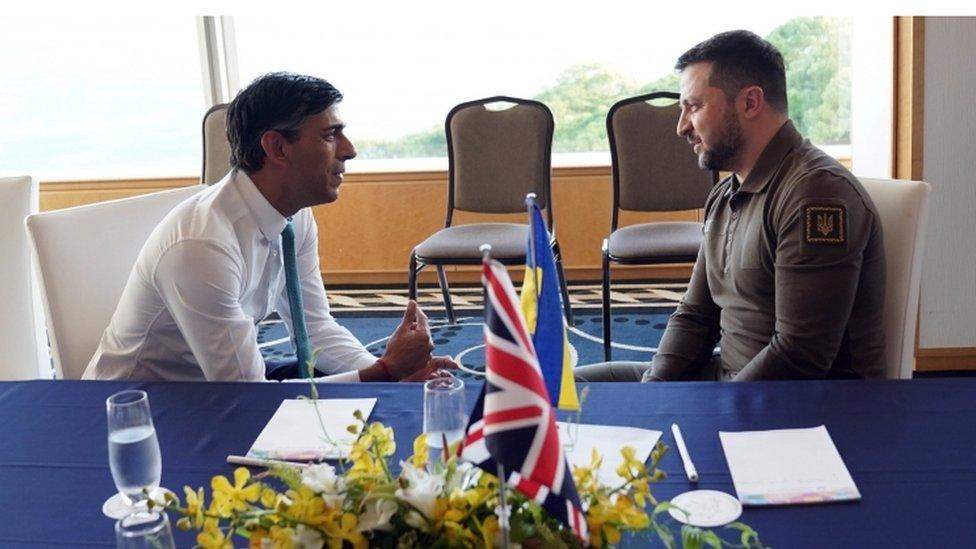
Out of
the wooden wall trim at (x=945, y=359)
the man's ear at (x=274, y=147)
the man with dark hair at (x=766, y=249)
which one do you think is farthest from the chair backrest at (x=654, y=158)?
the man's ear at (x=274, y=147)

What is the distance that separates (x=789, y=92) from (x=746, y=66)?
9.69 feet

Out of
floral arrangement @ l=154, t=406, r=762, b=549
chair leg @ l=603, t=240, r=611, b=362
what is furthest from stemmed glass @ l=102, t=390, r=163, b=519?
chair leg @ l=603, t=240, r=611, b=362

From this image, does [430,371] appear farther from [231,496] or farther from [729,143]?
[231,496]

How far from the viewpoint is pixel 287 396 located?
1.82 m

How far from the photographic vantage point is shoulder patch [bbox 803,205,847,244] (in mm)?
1987

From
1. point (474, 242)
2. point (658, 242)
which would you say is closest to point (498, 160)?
point (474, 242)

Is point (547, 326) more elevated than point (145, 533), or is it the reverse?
point (547, 326)

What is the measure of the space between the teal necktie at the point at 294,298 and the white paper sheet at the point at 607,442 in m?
0.90

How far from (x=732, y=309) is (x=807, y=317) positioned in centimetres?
30

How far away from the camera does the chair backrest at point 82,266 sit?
2.21m

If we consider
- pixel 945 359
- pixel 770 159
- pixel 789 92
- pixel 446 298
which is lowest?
pixel 945 359

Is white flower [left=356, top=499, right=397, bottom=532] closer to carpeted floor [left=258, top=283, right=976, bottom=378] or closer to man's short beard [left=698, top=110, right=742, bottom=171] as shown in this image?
man's short beard [left=698, top=110, right=742, bottom=171]

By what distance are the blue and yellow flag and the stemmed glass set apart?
0.58m

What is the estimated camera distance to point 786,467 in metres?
1.44
